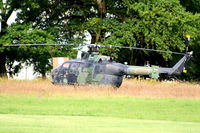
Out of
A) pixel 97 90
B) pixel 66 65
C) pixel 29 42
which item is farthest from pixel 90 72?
pixel 29 42

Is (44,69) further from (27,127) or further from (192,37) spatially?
(27,127)

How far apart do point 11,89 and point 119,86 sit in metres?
4.54

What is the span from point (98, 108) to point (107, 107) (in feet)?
1.81

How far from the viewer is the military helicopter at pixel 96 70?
28.5m

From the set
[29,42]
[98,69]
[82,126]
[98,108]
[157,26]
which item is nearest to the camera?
[82,126]

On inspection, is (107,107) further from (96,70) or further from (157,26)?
(157,26)

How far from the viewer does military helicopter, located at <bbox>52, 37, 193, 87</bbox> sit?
93.7ft

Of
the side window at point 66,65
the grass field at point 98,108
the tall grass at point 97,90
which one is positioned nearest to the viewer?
the grass field at point 98,108

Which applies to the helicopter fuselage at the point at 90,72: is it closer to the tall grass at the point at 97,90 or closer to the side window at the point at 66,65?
the side window at the point at 66,65

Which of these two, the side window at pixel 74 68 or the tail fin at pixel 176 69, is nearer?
the tail fin at pixel 176 69

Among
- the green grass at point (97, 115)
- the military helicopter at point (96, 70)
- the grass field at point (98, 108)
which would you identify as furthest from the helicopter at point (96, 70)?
the green grass at point (97, 115)

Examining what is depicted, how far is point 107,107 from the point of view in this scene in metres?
22.5

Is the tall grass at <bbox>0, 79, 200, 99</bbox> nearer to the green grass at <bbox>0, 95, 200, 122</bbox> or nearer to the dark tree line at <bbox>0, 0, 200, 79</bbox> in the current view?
the green grass at <bbox>0, 95, 200, 122</bbox>

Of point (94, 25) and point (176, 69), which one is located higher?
point (94, 25)
